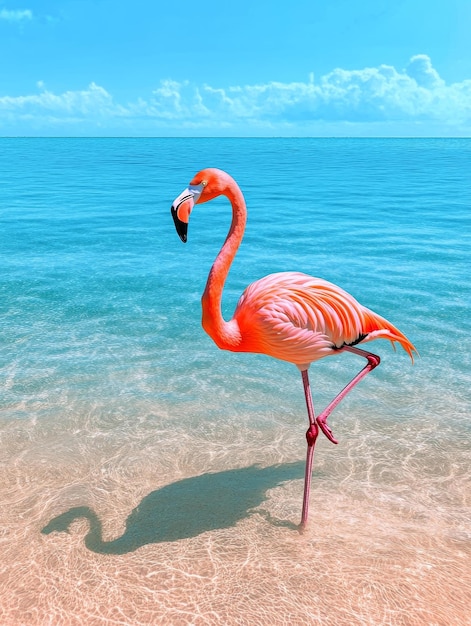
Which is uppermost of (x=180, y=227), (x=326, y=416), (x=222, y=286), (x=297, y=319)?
(x=180, y=227)

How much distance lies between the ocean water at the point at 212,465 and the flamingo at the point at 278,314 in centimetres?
95

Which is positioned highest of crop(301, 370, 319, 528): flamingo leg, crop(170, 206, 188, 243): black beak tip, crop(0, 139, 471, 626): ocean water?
crop(170, 206, 188, 243): black beak tip

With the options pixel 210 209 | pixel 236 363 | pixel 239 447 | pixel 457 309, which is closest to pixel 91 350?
pixel 236 363

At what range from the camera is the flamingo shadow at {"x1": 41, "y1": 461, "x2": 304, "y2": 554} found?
405 cm

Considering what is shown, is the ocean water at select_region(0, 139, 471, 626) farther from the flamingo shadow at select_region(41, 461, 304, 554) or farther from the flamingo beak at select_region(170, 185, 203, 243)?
the flamingo beak at select_region(170, 185, 203, 243)

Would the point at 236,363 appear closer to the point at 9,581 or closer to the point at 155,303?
the point at 155,303

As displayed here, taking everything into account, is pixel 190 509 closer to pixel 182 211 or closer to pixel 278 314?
pixel 278 314

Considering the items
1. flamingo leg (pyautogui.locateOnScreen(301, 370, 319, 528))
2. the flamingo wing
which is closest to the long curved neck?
the flamingo wing

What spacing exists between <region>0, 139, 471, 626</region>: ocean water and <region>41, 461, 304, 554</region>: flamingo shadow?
1 cm

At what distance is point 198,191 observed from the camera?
322cm

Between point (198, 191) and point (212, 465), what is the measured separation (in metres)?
2.58

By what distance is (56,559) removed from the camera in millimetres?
3830

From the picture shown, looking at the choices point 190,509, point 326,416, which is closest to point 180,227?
point 326,416

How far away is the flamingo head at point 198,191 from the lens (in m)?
3.03
